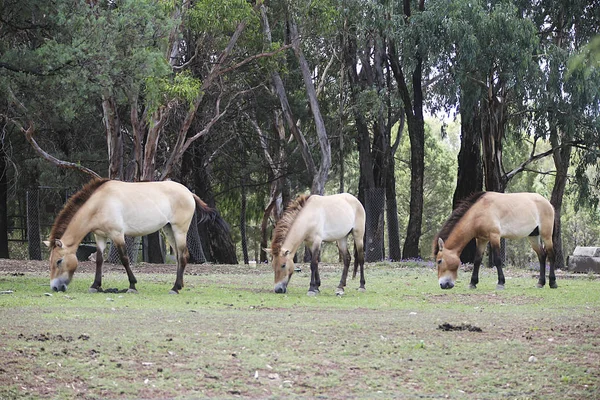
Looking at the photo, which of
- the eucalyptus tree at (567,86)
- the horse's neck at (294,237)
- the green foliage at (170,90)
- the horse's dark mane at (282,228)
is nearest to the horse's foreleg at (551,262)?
the horse's neck at (294,237)

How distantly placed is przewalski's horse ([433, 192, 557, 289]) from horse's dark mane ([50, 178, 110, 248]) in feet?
19.9

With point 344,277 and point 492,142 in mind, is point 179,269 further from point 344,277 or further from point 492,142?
point 492,142

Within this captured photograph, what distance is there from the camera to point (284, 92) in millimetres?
32000

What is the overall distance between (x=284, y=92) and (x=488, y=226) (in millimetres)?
16436

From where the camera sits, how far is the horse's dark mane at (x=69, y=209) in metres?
15.2

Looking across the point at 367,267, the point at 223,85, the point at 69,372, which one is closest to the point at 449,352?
the point at 69,372

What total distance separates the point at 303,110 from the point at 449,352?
95.2 feet

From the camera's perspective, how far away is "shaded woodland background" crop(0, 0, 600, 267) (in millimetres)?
18594

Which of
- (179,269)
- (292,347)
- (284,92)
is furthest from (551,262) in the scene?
(284,92)

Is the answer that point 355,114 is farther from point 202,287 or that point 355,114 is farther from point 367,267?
point 202,287

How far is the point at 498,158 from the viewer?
32.5 metres

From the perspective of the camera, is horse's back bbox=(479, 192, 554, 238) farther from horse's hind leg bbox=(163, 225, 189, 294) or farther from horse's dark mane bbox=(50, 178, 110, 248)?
horse's dark mane bbox=(50, 178, 110, 248)

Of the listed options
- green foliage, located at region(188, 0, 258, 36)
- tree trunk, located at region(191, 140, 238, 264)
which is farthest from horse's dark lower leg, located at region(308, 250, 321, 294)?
tree trunk, located at region(191, 140, 238, 264)

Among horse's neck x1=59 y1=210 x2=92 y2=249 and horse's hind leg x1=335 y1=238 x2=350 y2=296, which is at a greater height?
horse's neck x1=59 y1=210 x2=92 y2=249
